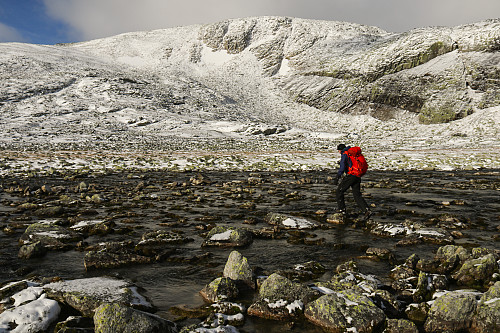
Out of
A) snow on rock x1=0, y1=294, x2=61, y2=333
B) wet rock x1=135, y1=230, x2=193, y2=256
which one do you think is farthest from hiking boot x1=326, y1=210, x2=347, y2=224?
snow on rock x1=0, y1=294, x2=61, y2=333

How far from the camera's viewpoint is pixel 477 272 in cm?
580

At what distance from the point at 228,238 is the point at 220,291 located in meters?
3.05

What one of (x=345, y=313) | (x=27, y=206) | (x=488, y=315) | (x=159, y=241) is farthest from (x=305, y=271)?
(x=27, y=206)

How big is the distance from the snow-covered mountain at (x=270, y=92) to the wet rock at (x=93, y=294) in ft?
125

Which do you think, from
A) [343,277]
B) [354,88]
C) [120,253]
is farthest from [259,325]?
[354,88]

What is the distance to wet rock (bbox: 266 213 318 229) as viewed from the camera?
32.1ft

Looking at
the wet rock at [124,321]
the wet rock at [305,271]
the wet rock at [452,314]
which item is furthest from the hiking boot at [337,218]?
the wet rock at [124,321]

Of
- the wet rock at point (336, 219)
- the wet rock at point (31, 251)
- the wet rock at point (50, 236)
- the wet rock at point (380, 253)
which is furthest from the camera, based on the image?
the wet rock at point (336, 219)

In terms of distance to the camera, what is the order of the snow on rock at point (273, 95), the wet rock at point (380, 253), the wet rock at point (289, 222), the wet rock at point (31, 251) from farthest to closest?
the snow on rock at point (273, 95), the wet rock at point (289, 222), the wet rock at point (380, 253), the wet rock at point (31, 251)

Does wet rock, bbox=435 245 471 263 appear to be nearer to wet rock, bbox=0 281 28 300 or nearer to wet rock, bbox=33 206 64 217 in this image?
wet rock, bbox=0 281 28 300

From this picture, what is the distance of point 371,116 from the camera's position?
7319 centimetres

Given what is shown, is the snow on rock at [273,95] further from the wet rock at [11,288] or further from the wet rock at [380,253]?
the wet rock at [11,288]

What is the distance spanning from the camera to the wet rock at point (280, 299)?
4848 millimetres

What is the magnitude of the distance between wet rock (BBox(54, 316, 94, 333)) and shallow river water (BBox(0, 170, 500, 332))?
1.06m
